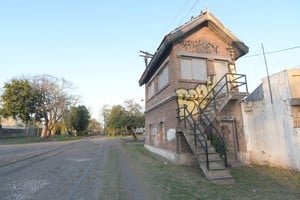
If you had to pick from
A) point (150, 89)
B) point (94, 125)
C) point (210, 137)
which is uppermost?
point (94, 125)

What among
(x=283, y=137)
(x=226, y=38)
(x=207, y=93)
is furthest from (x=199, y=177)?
(x=226, y=38)

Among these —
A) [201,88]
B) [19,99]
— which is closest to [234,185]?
[201,88]

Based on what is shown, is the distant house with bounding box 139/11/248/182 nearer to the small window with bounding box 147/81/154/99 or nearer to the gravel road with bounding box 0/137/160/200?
the small window with bounding box 147/81/154/99

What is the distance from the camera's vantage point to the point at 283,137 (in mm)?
9977

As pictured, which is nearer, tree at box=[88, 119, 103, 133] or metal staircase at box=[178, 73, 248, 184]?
metal staircase at box=[178, 73, 248, 184]

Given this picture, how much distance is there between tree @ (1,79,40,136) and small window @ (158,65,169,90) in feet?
117

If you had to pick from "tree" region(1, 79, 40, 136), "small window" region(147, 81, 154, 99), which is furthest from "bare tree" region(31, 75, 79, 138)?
"small window" region(147, 81, 154, 99)

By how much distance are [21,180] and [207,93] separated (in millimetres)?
10175

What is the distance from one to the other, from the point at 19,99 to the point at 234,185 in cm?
4435

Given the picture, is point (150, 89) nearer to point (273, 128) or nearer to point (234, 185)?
point (273, 128)

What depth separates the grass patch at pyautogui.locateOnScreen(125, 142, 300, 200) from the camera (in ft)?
20.7

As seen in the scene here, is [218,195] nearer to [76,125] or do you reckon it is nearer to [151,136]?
[151,136]

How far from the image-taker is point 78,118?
→ 5856 centimetres

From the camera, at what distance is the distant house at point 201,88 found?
1144cm
